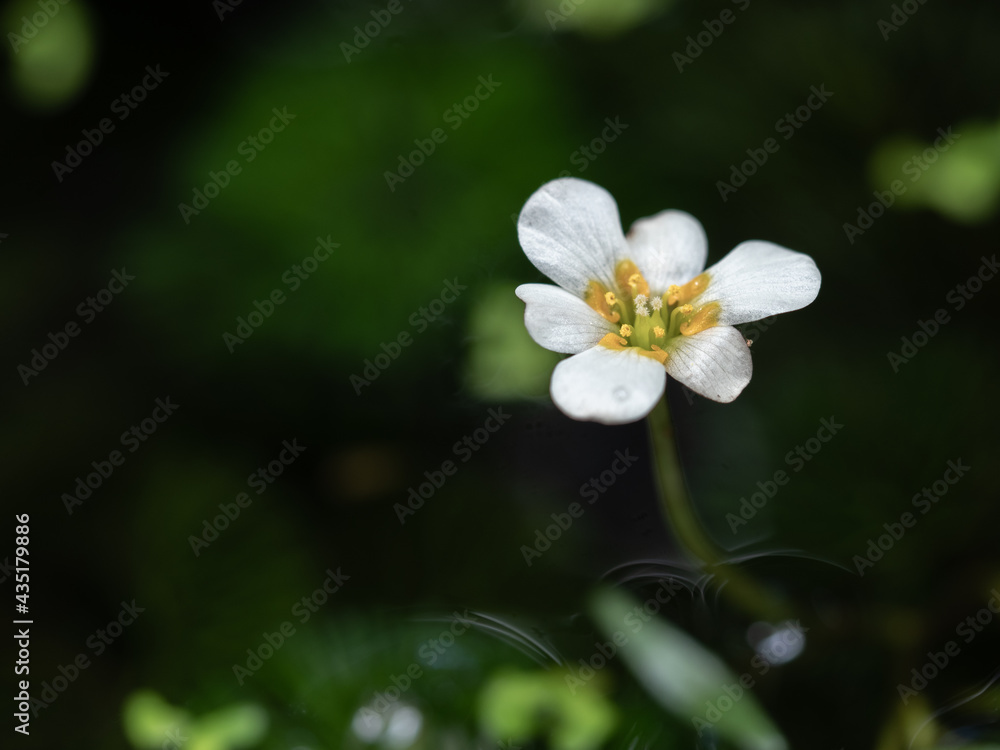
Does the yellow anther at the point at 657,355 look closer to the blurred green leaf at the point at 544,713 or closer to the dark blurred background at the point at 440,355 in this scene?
the dark blurred background at the point at 440,355

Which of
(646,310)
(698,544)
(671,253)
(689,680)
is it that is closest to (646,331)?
(646,310)

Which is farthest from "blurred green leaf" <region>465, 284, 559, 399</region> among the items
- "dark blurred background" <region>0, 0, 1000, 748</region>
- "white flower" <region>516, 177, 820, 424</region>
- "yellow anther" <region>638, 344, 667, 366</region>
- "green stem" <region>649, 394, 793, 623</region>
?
"yellow anther" <region>638, 344, 667, 366</region>

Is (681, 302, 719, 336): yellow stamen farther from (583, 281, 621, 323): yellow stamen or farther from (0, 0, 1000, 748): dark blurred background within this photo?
(0, 0, 1000, 748): dark blurred background

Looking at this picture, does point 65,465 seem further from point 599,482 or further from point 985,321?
point 985,321

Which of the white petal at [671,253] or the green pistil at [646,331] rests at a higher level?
the white petal at [671,253]

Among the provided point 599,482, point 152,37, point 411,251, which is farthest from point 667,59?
point 152,37

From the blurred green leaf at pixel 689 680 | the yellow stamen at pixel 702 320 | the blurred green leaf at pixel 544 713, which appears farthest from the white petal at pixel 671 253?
the blurred green leaf at pixel 544 713

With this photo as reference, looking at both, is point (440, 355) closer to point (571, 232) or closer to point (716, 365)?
point (571, 232)

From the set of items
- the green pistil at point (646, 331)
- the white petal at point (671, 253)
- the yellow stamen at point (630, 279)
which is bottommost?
the green pistil at point (646, 331)
